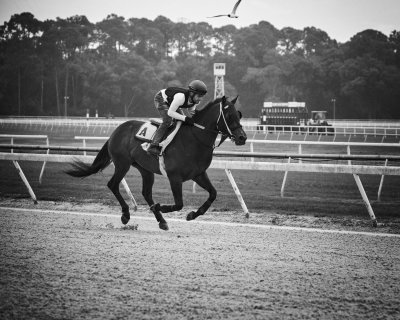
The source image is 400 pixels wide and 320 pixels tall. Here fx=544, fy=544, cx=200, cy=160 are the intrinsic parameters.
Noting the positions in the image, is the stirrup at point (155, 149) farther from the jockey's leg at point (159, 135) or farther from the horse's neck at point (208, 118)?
the horse's neck at point (208, 118)

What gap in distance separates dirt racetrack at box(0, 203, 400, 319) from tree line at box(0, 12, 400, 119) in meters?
63.4

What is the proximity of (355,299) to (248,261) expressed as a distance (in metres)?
1.47

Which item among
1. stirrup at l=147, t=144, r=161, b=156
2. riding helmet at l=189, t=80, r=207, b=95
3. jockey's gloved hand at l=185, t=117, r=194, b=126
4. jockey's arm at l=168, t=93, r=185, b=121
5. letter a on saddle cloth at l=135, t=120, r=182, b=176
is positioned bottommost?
stirrup at l=147, t=144, r=161, b=156

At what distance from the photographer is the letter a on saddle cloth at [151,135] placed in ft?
24.2

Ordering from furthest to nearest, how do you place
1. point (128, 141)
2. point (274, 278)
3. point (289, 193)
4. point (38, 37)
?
point (38, 37)
point (289, 193)
point (128, 141)
point (274, 278)

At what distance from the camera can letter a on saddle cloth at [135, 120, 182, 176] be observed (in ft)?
24.2

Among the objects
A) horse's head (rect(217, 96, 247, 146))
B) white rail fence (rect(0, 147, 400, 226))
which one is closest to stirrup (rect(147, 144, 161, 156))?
horse's head (rect(217, 96, 247, 146))

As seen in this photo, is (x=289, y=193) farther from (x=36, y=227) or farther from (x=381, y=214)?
(x=36, y=227)

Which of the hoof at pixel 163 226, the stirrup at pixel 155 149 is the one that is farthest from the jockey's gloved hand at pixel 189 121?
the hoof at pixel 163 226

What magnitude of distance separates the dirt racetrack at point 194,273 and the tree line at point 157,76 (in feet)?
208

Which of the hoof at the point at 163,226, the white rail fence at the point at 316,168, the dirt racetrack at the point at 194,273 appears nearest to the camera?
the dirt racetrack at the point at 194,273

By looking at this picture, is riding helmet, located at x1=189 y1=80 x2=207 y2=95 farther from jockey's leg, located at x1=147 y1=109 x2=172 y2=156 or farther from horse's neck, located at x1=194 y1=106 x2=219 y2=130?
jockey's leg, located at x1=147 y1=109 x2=172 y2=156

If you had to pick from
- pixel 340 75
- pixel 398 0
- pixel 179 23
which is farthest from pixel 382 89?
pixel 179 23

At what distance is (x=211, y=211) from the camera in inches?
378
